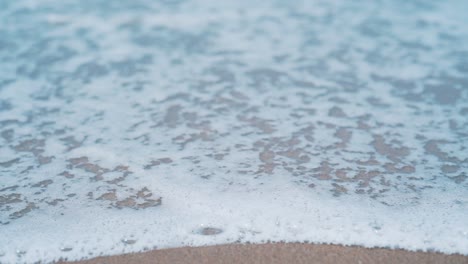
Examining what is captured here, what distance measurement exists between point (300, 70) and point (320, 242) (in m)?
1.85

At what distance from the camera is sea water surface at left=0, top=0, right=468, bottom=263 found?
6.41ft

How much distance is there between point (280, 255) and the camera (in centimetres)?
178

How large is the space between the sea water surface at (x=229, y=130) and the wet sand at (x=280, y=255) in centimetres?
4

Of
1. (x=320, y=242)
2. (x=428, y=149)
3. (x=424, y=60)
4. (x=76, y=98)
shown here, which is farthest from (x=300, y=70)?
(x=320, y=242)

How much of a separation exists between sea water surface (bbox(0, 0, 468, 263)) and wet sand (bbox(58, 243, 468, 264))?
0.04 m

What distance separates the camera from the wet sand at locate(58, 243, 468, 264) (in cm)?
176

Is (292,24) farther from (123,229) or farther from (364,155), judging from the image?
(123,229)

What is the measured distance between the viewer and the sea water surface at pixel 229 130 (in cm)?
196

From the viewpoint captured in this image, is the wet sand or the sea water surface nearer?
the wet sand

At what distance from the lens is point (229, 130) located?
8.89ft

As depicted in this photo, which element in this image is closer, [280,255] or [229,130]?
[280,255]

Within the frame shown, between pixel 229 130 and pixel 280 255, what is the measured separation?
3.48 feet

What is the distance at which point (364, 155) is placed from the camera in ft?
8.04

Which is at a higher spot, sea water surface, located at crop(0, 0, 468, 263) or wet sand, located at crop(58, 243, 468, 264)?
sea water surface, located at crop(0, 0, 468, 263)
